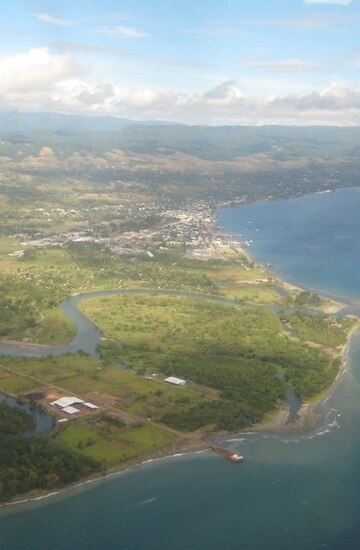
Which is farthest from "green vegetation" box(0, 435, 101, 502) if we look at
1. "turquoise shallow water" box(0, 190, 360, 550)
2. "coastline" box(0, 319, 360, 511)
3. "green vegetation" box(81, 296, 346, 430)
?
"green vegetation" box(81, 296, 346, 430)

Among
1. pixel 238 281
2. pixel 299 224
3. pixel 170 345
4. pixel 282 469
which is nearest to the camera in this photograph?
pixel 282 469

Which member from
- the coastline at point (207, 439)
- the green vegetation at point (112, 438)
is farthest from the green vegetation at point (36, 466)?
the green vegetation at point (112, 438)

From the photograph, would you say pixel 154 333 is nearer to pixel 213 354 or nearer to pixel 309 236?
pixel 213 354

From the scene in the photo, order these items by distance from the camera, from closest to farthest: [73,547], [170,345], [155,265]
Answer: [73,547] → [170,345] → [155,265]

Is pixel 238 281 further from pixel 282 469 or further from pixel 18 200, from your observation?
pixel 18 200

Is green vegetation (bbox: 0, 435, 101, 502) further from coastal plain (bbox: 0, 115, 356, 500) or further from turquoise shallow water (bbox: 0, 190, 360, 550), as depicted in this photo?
turquoise shallow water (bbox: 0, 190, 360, 550)

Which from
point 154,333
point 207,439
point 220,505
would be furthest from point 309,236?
point 220,505

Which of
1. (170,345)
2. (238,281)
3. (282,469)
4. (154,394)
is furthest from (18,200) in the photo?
(282,469)
